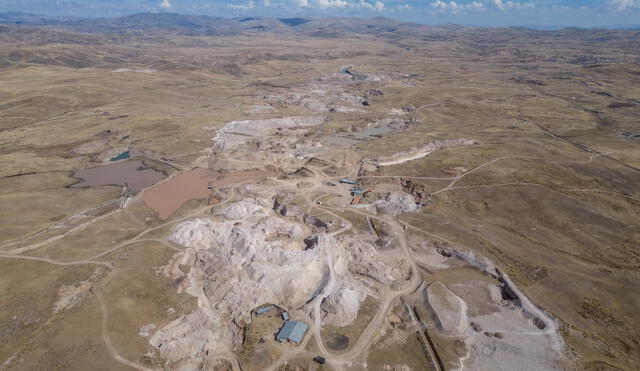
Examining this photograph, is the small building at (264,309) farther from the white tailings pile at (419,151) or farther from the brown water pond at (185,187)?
the white tailings pile at (419,151)

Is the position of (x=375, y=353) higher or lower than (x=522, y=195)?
lower

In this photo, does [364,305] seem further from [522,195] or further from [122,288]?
[522,195]

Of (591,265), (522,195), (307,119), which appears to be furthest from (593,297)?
(307,119)

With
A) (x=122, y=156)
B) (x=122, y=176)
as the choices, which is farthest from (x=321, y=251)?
(x=122, y=156)

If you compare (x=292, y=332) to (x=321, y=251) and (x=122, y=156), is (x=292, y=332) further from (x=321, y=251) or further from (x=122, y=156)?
(x=122, y=156)

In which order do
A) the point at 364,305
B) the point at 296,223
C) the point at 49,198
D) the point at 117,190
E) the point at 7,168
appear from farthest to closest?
1. the point at 7,168
2. the point at 117,190
3. the point at 49,198
4. the point at 296,223
5. the point at 364,305

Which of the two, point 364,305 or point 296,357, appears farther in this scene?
point 364,305

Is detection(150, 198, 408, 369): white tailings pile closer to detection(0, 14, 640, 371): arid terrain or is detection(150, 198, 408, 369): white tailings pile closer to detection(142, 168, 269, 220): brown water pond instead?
detection(0, 14, 640, 371): arid terrain
